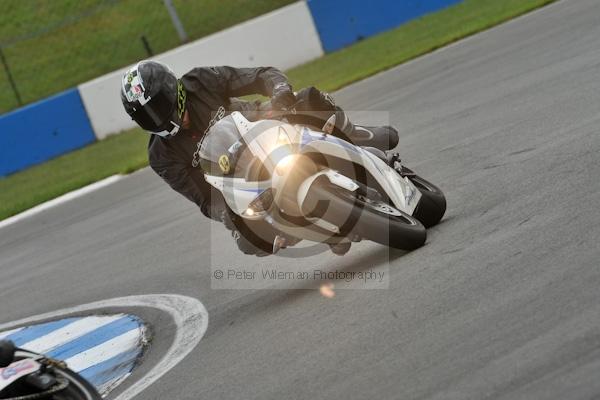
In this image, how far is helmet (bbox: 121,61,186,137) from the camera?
263 inches

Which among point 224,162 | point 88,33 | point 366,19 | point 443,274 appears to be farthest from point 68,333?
point 88,33

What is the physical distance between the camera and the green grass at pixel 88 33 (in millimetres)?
23328

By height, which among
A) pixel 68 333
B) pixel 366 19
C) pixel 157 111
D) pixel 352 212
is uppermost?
pixel 157 111


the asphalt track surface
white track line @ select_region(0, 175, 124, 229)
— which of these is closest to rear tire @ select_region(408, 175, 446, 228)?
the asphalt track surface

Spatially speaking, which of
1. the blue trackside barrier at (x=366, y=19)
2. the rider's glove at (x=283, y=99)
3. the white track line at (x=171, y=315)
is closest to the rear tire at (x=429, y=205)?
the rider's glove at (x=283, y=99)

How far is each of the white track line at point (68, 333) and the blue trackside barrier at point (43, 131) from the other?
1253 cm

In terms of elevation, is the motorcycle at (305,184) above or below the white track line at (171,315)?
above

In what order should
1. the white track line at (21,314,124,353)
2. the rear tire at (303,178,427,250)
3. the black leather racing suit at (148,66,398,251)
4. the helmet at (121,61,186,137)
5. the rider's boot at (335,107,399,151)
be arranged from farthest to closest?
the white track line at (21,314,124,353) → the black leather racing suit at (148,66,398,251) → the rider's boot at (335,107,399,151) → the helmet at (121,61,186,137) → the rear tire at (303,178,427,250)

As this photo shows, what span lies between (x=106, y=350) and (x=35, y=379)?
8.47 feet

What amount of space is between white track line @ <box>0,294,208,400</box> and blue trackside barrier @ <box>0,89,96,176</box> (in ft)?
38.2

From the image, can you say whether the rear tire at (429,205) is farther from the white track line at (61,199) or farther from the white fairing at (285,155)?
the white track line at (61,199)

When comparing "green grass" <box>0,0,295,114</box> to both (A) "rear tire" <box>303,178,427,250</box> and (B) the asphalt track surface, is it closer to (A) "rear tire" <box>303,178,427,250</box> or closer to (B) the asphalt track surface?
(B) the asphalt track surface

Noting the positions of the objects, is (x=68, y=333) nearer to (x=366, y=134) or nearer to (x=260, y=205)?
(x=260, y=205)

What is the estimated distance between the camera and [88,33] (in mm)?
24031
